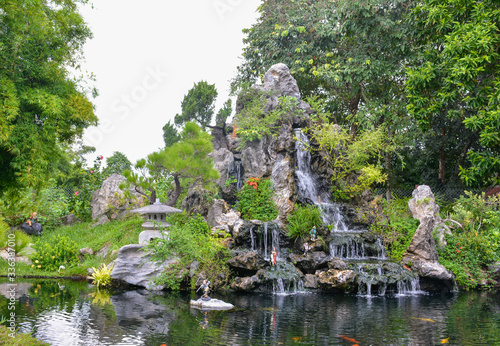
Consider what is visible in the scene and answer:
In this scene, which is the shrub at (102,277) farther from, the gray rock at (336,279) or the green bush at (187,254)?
the gray rock at (336,279)

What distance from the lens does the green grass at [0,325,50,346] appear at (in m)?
6.05

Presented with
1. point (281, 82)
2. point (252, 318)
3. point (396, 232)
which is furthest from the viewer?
point (281, 82)

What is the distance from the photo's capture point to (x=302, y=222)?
1475 cm

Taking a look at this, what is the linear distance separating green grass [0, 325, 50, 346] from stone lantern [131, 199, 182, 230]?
24.4 ft

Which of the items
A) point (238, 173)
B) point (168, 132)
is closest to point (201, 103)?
point (168, 132)

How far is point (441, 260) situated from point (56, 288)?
1333cm

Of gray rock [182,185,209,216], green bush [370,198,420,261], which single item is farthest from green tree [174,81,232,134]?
green bush [370,198,420,261]

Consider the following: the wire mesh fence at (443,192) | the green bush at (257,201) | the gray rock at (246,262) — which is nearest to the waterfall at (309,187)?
the green bush at (257,201)

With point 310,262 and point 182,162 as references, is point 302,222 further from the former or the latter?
point 182,162

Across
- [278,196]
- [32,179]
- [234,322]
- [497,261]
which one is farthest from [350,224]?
[32,179]

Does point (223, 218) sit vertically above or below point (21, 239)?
above

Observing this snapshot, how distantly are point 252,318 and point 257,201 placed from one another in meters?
7.23

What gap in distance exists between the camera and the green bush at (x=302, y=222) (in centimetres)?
1452

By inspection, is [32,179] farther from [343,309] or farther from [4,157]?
[343,309]
